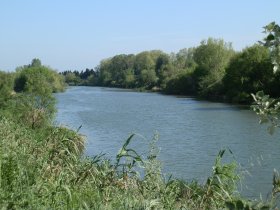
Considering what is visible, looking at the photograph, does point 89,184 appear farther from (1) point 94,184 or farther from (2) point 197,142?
(2) point 197,142

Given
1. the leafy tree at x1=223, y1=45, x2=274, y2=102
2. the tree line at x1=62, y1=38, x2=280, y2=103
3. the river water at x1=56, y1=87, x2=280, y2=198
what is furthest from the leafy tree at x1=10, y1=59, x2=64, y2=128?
the leafy tree at x1=223, y1=45, x2=274, y2=102

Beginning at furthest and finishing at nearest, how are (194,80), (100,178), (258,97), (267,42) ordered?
(194,80) < (100,178) < (258,97) < (267,42)

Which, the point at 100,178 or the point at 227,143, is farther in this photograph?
the point at 227,143

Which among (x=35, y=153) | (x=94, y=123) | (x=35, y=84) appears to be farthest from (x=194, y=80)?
(x=35, y=153)

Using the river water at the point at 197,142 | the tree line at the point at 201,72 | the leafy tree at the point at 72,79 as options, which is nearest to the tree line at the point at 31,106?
the river water at the point at 197,142

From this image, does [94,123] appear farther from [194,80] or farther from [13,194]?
[194,80]

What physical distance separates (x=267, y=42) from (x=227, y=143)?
17789mm

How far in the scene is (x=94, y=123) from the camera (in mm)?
27734

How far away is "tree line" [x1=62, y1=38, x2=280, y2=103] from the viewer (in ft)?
165

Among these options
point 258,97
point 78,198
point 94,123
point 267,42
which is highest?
point 267,42

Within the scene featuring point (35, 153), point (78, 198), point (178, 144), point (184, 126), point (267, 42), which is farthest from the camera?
point (184, 126)

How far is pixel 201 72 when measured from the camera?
231ft

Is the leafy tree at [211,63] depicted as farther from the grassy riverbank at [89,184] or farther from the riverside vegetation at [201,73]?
the grassy riverbank at [89,184]

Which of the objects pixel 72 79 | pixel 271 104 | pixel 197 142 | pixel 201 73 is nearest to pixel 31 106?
pixel 197 142
